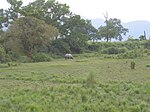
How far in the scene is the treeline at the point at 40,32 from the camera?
41.4 metres

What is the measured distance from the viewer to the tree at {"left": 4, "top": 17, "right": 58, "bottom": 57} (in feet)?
135

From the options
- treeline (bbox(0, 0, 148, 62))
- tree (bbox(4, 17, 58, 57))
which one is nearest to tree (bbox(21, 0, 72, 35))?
treeline (bbox(0, 0, 148, 62))

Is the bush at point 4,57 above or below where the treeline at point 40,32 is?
below

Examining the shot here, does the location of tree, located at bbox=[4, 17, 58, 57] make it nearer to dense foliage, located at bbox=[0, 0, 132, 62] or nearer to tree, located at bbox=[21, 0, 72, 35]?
dense foliage, located at bbox=[0, 0, 132, 62]

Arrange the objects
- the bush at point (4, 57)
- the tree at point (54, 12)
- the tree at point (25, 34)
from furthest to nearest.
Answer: the tree at point (54, 12) < the tree at point (25, 34) < the bush at point (4, 57)

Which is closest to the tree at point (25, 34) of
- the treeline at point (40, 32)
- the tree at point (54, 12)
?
the treeline at point (40, 32)

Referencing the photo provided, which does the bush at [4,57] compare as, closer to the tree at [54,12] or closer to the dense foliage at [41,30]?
the dense foliage at [41,30]

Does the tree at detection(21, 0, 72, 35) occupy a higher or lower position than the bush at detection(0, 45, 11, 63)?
higher

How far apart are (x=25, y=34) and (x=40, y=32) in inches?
72.4

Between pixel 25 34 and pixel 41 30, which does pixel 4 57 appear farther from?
pixel 41 30

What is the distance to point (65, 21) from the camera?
56219 mm

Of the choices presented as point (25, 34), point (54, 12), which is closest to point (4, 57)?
point (25, 34)

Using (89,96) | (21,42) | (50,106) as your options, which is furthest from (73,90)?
(21,42)

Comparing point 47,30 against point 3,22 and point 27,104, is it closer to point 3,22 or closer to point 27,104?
point 3,22
